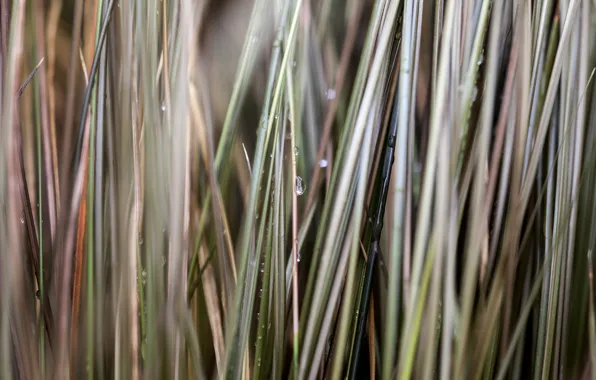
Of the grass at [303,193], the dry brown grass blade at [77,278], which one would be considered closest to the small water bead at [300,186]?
the grass at [303,193]

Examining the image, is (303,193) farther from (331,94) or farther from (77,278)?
(77,278)

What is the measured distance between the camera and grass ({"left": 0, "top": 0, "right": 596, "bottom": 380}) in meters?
0.41

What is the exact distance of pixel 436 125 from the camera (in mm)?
409

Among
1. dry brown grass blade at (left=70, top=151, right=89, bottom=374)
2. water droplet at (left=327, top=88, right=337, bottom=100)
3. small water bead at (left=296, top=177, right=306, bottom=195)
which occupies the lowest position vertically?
dry brown grass blade at (left=70, top=151, right=89, bottom=374)

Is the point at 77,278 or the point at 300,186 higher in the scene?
the point at 300,186

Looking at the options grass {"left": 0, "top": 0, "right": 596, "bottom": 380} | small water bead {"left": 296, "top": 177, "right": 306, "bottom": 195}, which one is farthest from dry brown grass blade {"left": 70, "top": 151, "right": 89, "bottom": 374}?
small water bead {"left": 296, "top": 177, "right": 306, "bottom": 195}

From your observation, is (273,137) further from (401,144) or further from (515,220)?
(515,220)

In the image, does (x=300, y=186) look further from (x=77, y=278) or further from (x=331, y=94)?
(x=77, y=278)

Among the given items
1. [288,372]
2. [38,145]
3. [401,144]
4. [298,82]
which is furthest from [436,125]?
[38,145]

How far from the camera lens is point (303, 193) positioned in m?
0.44

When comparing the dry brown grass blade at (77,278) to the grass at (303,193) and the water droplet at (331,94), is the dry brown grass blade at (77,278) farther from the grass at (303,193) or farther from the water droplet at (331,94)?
the water droplet at (331,94)

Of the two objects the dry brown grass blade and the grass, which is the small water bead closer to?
the grass

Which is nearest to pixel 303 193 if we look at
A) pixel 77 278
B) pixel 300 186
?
pixel 300 186

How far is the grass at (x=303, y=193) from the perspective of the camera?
1.36ft
